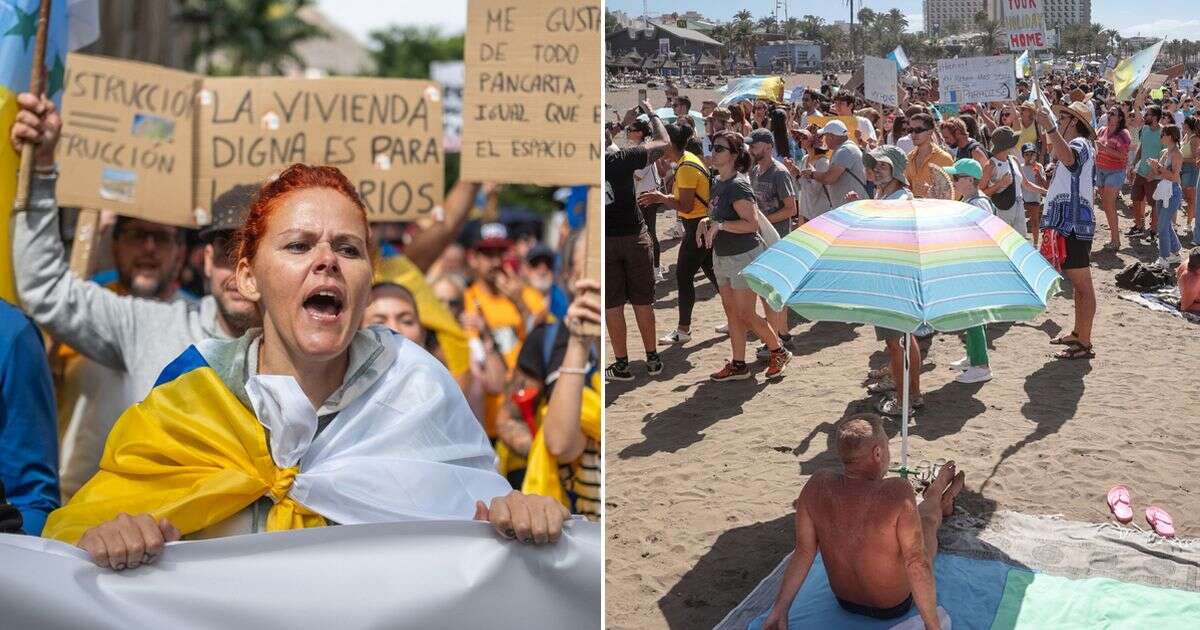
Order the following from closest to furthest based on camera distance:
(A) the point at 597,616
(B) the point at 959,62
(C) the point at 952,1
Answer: (A) the point at 597,616, (B) the point at 959,62, (C) the point at 952,1

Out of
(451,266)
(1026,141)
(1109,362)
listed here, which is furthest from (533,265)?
(1026,141)

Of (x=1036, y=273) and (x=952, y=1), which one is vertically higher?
(x=952, y=1)

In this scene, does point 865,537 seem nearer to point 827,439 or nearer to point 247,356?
point 827,439

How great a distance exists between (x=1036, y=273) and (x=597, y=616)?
2.98m

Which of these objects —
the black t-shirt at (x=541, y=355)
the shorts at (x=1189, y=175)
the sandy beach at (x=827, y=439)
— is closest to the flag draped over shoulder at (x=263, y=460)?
the black t-shirt at (x=541, y=355)

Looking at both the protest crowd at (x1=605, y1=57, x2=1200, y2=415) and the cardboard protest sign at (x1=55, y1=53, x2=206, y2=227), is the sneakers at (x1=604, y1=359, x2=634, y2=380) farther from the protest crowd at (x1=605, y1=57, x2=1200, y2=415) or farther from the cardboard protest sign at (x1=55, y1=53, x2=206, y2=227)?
the cardboard protest sign at (x1=55, y1=53, x2=206, y2=227)

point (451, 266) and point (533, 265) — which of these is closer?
point (451, 266)

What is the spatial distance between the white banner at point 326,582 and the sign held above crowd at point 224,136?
7.59 ft

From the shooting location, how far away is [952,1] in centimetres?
13775

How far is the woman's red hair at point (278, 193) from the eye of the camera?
222 cm

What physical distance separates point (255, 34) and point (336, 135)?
53.2 feet

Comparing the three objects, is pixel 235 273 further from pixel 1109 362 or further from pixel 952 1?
pixel 952 1

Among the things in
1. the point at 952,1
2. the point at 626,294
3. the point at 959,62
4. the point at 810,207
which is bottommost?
the point at 626,294

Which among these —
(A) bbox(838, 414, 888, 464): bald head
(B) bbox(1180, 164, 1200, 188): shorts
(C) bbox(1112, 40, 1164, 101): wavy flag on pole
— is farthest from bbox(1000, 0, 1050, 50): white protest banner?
(A) bbox(838, 414, 888, 464): bald head
